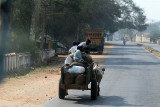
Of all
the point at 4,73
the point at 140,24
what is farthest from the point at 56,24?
the point at 140,24

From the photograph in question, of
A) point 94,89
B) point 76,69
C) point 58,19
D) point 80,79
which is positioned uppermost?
point 58,19

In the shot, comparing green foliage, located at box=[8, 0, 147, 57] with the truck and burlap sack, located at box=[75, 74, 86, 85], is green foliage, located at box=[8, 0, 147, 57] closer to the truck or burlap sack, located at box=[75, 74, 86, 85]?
the truck

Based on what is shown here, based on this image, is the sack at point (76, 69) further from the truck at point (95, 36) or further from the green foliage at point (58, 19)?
the truck at point (95, 36)

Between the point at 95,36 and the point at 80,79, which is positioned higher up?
the point at 95,36

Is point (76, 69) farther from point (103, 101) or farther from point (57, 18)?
point (57, 18)

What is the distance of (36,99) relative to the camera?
488 inches

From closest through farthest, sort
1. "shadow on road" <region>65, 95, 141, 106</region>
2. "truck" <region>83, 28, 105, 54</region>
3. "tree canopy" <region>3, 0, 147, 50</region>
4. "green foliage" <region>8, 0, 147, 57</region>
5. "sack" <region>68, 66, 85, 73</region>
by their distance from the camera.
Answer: "shadow on road" <region>65, 95, 141, 106</region>, "sack" <region>68, 66, 85, 73</region>, "green foliage" <region>8, 0, 147, 57</region>, "tree canopy" <region>3, 0, 147, 50</region>, "truck" <region>83, 28, 105, 54</region>

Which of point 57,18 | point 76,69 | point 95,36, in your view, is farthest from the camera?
point 57,18

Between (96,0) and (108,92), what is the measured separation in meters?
Answer: 50.3

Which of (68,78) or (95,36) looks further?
(95,36)

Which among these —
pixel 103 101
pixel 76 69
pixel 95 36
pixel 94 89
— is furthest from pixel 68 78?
pixel 95 36

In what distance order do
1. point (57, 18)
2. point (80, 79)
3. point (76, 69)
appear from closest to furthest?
point (80, 79), point (76, 69), point (57, 18)

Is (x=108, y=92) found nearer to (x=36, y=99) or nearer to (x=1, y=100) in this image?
(x=36, y=99)

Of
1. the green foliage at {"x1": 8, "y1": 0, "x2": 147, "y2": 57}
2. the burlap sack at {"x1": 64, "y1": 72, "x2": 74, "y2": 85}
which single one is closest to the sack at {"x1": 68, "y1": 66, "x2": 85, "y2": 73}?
the burlap sack at {"x1": 64, "y1": 72, "x2": 74, "y2": 85}
